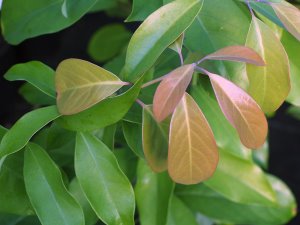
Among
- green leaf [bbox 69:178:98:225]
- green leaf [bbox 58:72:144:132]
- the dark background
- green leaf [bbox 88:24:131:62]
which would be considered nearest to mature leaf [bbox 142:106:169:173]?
green leaf [bbox 58:72:144:132]

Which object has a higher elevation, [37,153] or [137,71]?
[137,71]

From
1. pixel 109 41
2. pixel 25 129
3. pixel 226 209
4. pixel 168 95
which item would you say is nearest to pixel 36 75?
pixel 25 129

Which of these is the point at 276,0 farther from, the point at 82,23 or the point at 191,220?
the point at 82,23

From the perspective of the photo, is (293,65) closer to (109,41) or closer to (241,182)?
(241,182)

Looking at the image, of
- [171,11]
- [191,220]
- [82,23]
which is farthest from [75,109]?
[82,23]

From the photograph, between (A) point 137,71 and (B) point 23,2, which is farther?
(B) point 23,2

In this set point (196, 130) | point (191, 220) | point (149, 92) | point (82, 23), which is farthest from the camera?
point (82, 23)
